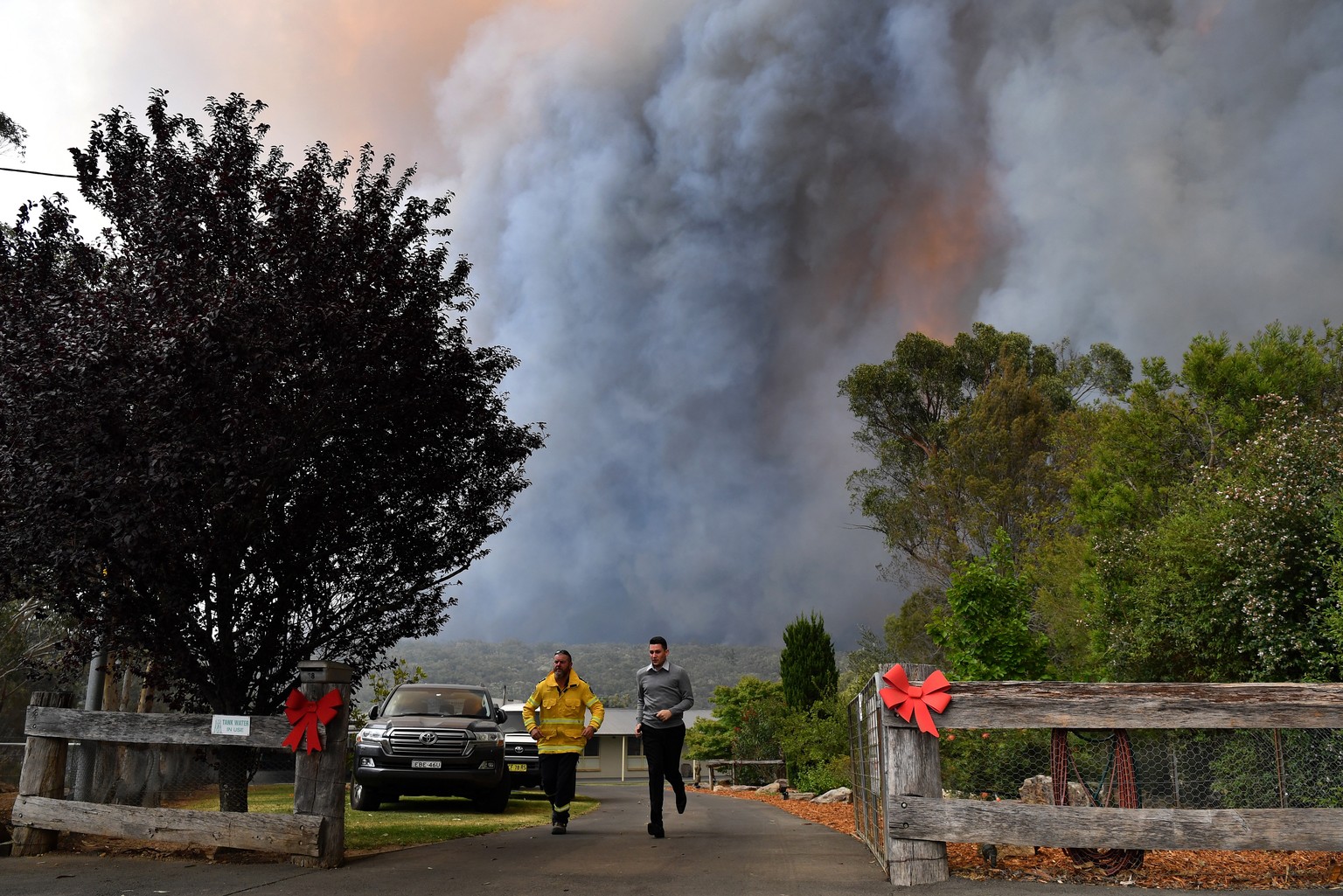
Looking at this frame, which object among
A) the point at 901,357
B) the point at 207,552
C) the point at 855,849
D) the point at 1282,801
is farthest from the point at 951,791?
the point at 901,357

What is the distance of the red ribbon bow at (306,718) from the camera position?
7648 mm

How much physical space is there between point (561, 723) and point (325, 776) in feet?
9.70

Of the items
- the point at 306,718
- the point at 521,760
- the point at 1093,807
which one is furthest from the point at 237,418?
the point at 521,760

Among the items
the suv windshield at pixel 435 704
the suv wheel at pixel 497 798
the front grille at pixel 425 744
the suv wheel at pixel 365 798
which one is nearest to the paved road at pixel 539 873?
the front grille at pixel 425 744

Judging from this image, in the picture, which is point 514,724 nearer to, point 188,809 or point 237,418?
point 188,809

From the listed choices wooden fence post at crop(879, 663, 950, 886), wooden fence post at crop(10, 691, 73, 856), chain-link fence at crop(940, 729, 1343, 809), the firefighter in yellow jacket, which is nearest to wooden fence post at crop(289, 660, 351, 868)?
wooden fence post at crop(10, 691, 73, 856)

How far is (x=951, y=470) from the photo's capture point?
36.0m

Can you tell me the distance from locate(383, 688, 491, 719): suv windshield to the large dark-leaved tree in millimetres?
4797

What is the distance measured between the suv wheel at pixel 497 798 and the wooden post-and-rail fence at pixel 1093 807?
9.42 m

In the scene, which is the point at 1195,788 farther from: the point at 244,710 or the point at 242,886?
the point at 244,710

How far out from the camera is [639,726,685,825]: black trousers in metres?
9.68

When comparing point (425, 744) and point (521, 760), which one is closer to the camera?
point (425, 744)

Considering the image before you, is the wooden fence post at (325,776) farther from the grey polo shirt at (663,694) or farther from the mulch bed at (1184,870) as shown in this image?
the mulch bed at (1184,870)

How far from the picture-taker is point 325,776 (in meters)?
7.65
